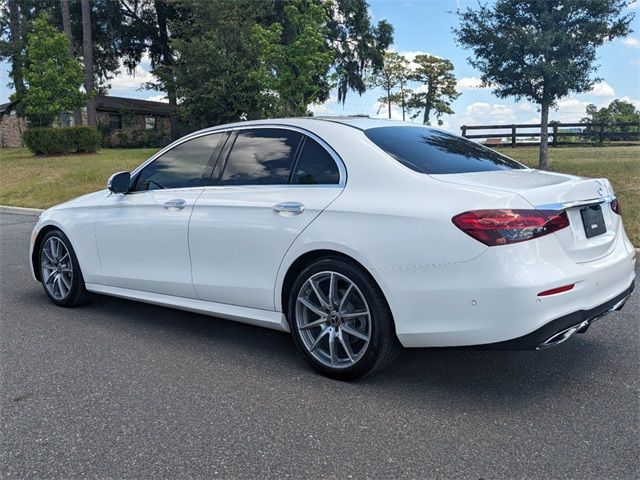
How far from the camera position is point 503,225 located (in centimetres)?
301

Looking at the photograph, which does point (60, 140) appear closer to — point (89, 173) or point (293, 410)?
point (89, 173)

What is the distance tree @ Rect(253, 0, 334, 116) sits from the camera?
19.9 meters

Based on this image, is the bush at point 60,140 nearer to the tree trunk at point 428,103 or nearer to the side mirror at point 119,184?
the side mirror at point 119,184

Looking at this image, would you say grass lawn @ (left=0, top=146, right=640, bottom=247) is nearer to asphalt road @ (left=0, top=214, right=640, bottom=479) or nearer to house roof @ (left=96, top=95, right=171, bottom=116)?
asphalt road @ (left=0, top=214, right=640, bottom=479)

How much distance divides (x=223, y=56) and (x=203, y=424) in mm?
25869

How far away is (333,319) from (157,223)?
1.74 meters

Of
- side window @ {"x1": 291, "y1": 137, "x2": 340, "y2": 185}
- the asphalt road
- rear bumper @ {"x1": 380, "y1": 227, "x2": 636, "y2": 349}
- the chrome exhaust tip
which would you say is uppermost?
side window @ {"x1": 291, "y1": 137, "x2": 340, "y2": 185}

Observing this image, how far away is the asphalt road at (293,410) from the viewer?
105 inches

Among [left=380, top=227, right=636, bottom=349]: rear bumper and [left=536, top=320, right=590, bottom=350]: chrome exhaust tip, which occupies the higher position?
[left=380, top=227, right=636, bottom=349]: rear bumper

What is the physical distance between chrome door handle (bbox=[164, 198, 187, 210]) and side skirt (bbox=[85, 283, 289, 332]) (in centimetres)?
69

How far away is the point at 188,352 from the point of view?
4.17 m

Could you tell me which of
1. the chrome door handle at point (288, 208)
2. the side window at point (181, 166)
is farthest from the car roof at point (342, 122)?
the chrome door handle at point (288, 208)

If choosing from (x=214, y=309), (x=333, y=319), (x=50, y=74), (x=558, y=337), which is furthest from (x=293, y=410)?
(x=50, y=74)

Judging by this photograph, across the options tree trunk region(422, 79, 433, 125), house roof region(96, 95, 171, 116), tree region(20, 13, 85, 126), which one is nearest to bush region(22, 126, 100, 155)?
tree region(20, 13, 85, 126)
